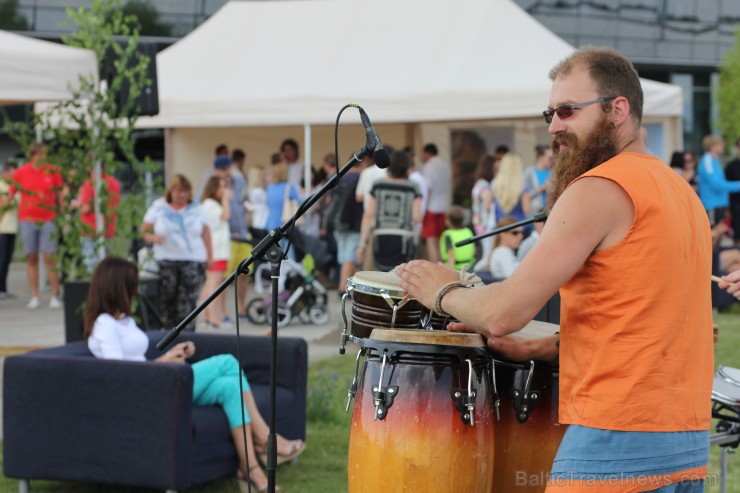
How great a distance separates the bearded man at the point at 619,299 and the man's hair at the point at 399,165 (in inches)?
367

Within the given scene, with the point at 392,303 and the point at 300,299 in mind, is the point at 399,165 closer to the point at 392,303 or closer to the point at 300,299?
the point at 300,299

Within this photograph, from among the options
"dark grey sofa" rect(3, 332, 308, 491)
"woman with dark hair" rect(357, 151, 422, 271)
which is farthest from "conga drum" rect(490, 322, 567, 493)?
"woman with dark hair" rect(357, 151, 422, 271)

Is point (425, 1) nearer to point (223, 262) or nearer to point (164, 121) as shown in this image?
point (164, 121)

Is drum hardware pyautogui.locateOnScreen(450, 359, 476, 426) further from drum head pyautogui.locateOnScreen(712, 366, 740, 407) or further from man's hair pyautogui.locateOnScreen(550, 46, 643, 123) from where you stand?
drum head pyautogui.locateOnScreen(712, 366, 740, 407)

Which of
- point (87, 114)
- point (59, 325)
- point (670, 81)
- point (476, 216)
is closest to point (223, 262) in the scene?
point (59, 325)

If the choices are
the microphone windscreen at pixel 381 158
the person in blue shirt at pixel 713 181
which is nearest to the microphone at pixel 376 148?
the microphone windscreen at pixel 381 158

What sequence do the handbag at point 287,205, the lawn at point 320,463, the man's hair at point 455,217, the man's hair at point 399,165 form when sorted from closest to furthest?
the lawn at point 320,463, the man's hair at point 455,217, the man's hair at point 399,165, the handbag at point 287,205

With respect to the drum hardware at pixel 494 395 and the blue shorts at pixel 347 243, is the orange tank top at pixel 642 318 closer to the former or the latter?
the drum hardware at pixel 494 395

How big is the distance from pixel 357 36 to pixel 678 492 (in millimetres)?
13653

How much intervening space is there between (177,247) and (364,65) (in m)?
5.29

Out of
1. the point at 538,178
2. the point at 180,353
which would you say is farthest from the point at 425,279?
the point at 538,178

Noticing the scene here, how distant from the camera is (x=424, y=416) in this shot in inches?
147

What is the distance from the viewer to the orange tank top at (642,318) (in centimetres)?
296

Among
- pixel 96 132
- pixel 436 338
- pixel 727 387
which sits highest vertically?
pixel 96 132
